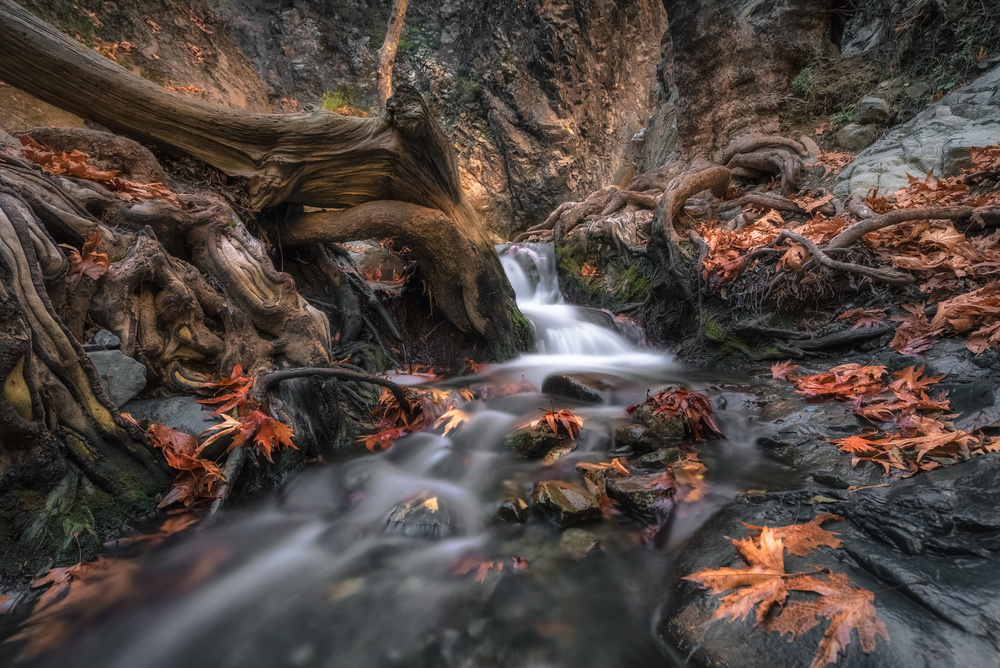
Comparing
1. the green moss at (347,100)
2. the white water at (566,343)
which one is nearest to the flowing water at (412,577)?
the white water at (566,343)

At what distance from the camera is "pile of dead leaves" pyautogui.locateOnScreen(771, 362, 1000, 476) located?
1756 millimetres

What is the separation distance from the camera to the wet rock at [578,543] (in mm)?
1806

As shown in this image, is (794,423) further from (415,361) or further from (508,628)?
(415,361)

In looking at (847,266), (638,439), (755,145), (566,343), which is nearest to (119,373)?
(638,439)

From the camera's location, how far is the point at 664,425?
9.07 ft

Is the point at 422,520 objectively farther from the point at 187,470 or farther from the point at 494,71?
the point at 494,71

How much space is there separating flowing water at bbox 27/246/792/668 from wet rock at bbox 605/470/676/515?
0.05 m

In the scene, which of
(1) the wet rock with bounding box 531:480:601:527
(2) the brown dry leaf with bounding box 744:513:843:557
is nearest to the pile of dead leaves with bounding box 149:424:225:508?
(1) the wet rock with bounding box 531:480:601:527

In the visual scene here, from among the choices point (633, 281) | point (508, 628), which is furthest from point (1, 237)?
point (633, 281)

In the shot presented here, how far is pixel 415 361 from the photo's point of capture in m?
4.91

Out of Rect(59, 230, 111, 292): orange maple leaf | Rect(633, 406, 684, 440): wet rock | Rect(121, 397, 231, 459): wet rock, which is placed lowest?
Rect(633, 406, 684, 440): wet rock

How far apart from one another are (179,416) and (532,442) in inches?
84.6

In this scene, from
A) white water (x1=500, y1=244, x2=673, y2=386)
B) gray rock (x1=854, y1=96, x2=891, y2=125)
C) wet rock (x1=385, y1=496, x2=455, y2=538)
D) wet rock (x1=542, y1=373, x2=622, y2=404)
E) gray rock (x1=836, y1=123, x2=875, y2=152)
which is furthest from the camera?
gray rock (x1=836, y1=123, x2=875, y2=152)

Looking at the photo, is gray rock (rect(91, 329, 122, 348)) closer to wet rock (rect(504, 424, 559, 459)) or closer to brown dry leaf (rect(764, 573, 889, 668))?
wet rock (rect(504, 424, 559, 459))
